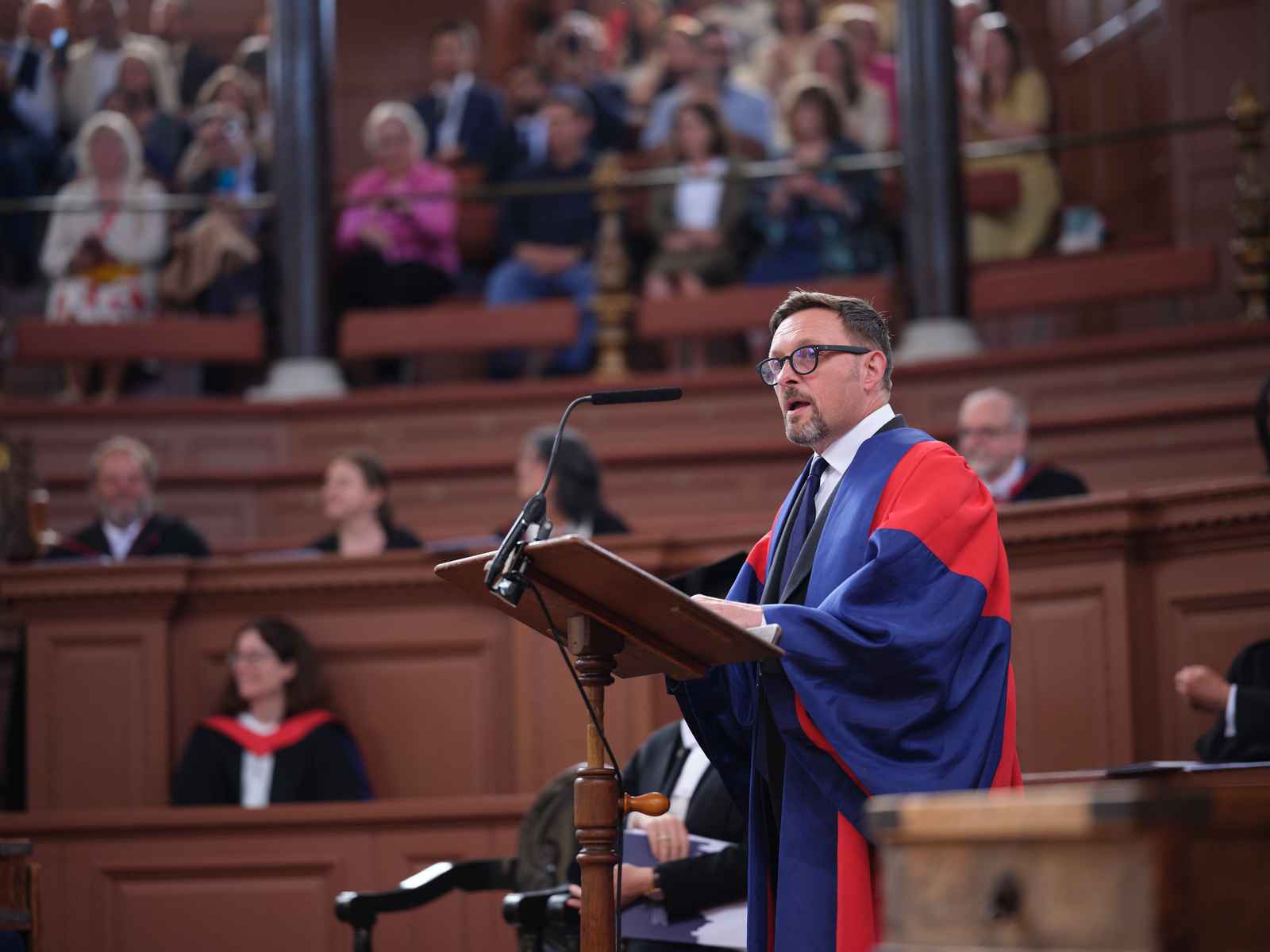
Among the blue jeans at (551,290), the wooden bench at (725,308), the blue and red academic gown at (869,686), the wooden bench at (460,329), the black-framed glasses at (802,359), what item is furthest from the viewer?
the blue jeans at (551,290)

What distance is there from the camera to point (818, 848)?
9.34ft

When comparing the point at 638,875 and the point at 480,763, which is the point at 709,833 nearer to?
the point at 638,875

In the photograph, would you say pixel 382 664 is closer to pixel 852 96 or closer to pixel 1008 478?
pixel 1008 478

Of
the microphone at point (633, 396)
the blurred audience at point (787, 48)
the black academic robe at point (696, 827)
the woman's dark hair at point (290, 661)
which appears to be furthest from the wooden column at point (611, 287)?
the microphone at point (633, 396)

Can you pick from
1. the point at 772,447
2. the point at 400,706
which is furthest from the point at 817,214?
the point at 400,706

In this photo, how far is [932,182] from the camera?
7410 mm

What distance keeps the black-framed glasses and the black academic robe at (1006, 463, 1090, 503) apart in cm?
239

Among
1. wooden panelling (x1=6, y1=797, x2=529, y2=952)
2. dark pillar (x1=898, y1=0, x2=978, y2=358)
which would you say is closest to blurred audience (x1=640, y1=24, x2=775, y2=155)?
dark pillar (x1=898, y1=0, x2=978, y2=358)

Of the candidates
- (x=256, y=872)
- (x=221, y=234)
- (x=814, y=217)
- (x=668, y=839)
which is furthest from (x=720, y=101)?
(x=668, y=839)

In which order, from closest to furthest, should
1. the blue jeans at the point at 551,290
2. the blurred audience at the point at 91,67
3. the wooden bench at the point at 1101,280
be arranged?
the wooden bench at the point at 1101,280 < the blue jeans at the point at 551,290 < the blurred audience at the point at 91,67

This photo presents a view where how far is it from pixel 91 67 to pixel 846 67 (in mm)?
3740

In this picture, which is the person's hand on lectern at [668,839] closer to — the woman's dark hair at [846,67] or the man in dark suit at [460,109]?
the woman's dark hair at [846,67]

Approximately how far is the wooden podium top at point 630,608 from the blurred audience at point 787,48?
5997mm

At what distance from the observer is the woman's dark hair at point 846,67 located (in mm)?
7902
